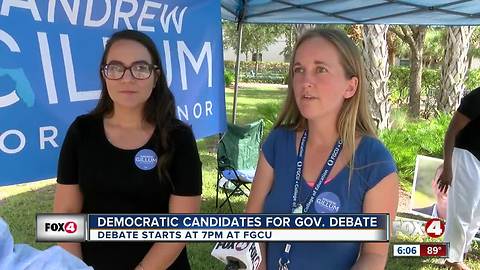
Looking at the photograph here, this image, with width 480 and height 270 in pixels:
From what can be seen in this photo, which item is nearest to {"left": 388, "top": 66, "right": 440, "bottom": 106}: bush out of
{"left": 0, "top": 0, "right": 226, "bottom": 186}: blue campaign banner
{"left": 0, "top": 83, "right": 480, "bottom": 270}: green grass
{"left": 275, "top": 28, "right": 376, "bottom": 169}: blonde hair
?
{"left": 0, "top": 83, "right": 480, "bottom": 270}: green grass

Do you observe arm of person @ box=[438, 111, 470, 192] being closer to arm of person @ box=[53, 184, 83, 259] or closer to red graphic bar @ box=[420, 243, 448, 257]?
red graphic bar @ box=[420, 243, 448, 257]

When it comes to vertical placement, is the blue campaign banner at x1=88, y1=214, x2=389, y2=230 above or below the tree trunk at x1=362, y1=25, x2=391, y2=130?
below

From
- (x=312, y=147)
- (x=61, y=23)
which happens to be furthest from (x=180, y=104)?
(x=312, y=147)

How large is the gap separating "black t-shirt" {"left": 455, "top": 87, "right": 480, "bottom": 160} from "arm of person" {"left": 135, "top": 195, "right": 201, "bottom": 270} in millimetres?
2512

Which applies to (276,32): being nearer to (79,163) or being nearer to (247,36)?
(247,36)

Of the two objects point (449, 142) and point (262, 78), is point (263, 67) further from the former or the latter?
point (449, 142)

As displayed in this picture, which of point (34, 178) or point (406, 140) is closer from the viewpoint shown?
point (34, 178)

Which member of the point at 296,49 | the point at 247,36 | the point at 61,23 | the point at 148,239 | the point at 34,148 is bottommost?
the point at 148,239

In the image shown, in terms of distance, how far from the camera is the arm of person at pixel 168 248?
5.42ft

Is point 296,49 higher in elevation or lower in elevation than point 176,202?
higher

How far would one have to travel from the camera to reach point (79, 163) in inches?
Result: 64.8

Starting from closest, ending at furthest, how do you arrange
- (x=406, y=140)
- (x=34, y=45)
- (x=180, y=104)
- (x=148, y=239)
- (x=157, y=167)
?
(x=148, y=239) < (x=157, y=167) < (x=34, y=45) < (x=180, y=104) < (x=406, y=140)

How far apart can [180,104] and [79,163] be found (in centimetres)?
142

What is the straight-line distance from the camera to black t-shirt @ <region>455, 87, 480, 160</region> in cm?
342
